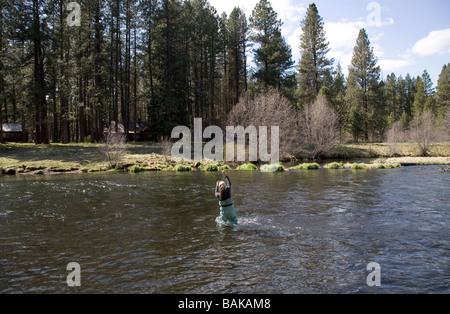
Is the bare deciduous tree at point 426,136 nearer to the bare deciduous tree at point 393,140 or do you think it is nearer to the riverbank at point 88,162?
the bare deciduous tree at point 393,140

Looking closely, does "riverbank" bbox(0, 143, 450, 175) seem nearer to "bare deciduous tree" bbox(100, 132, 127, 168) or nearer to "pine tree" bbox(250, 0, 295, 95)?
"bare deciduous tree" bbox(100, 132, 127, 168)

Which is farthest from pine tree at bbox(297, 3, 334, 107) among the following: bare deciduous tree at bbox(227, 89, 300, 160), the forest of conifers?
bare deciduous tree at bbox(227, 89, 300, 160)

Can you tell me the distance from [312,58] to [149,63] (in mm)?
29381

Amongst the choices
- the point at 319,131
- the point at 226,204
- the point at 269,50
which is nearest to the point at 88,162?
the point at 226,204

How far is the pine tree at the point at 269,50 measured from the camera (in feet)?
174

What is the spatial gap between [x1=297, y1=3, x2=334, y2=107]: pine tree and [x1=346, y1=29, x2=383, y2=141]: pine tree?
26.6ft

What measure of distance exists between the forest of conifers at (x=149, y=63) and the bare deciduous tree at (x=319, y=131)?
28.9 ft

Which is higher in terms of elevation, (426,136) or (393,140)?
(426,136)

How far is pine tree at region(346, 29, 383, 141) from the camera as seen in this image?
61.8 metres

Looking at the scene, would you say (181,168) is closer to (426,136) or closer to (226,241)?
(226,241)

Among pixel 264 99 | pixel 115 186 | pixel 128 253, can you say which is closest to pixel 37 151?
pixel 115 186

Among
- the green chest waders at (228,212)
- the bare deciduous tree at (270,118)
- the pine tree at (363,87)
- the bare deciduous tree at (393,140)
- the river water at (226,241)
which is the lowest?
the river water at (226,241)

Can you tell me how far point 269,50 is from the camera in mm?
52875

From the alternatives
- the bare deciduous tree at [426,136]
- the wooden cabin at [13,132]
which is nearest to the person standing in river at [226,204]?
the bare deciduous tree at [426,136]
